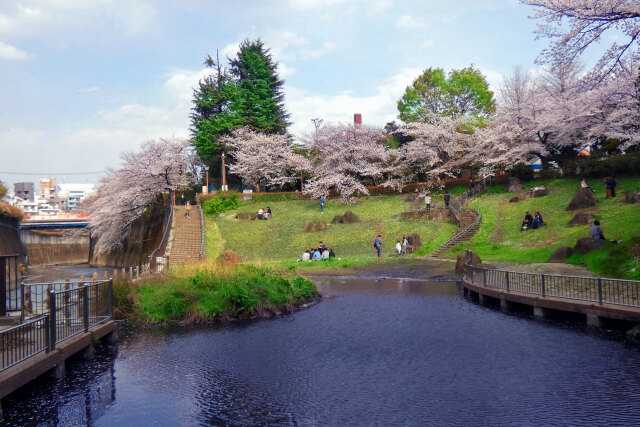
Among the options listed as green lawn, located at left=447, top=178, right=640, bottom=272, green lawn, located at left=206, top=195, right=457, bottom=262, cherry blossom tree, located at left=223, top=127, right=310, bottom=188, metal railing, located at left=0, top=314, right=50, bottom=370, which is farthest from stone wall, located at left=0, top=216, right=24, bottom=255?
green lawn, located at left=447, top=178, right=640, bottom=272

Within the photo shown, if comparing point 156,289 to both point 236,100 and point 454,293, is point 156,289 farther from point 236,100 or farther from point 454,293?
point 236,100

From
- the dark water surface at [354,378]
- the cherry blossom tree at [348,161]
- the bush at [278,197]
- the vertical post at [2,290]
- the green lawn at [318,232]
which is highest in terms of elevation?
the cherry blossom tree at [348,161]

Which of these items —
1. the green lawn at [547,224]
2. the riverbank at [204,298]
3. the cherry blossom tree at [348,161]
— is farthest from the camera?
the cherry blossom tree at [348,161]

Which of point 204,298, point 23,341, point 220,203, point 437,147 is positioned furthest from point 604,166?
point 23,341

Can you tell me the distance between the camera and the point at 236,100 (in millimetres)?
67438

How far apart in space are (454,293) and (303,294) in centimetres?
712

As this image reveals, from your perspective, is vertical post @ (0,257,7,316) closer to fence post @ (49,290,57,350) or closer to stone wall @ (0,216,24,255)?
fence post @ (49,290,57,350)

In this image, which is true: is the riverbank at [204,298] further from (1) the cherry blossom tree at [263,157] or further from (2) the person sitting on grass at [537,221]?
(1) the cherry blossom tree at [263,157]

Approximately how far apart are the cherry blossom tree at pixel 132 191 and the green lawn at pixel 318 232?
8.20 m

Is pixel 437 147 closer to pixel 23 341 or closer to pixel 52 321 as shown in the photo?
pixel 52 321

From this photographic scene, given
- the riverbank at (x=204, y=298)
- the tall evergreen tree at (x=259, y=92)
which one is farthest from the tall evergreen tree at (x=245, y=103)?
the riverbank at (x=204, y=298)

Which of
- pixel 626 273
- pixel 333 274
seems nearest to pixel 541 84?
pixel 333 274

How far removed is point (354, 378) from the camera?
11.8 meters

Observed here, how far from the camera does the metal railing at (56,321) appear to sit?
10086mm
